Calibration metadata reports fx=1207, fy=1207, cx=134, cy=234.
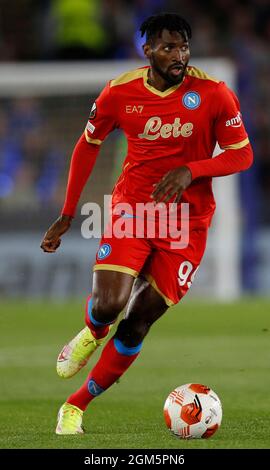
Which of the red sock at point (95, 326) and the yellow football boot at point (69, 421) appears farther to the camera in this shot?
the red sock at point (95, 326)

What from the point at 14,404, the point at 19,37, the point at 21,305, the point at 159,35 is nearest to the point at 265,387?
the point at 14,404

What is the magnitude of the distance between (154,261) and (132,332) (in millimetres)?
440

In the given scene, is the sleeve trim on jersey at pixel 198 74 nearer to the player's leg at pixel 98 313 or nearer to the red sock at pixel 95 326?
the player's leg at pixel 98 313

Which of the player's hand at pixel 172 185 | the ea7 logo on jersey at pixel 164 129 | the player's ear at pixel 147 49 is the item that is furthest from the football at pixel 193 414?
the player's ear at pixel 147 49

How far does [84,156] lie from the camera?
7.12 m

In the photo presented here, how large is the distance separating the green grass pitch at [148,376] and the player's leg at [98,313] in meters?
0.40

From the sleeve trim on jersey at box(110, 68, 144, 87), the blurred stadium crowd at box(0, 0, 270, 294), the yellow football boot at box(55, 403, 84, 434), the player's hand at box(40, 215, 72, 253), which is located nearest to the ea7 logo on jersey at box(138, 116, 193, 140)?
the sleeve trim on jersey at box(110, 68, 144, 87)

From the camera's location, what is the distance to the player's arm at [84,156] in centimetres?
698

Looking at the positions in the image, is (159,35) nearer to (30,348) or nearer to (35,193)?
(30,348)

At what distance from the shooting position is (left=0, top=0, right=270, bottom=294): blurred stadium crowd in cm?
1578

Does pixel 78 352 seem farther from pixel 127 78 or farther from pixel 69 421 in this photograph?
pixel 127 78

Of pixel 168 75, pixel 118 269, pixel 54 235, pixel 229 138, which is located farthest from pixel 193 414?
pixel 168 75

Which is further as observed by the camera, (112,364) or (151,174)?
(151,174)

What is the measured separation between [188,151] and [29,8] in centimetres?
1281
